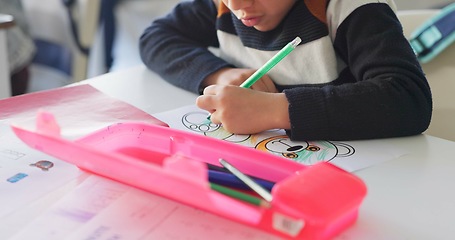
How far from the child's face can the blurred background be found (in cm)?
128

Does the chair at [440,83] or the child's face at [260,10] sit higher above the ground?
the child's face at [260,10]

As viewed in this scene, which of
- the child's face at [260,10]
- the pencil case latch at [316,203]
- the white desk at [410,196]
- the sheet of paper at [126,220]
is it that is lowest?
the white desk at [410,196]

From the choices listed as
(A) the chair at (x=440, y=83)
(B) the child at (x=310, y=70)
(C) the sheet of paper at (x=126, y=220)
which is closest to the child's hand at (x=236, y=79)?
(B) the child at (x=310, y=70)

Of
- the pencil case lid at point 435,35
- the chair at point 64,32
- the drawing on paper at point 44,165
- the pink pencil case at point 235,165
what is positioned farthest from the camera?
the chair at point 64,32

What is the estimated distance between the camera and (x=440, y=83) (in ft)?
3.09

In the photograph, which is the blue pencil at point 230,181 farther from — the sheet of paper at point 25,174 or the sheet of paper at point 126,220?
the sheet of paper at point 25,174

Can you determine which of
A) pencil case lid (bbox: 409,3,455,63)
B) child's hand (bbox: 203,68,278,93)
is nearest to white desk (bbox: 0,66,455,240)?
child's hand (bbox: 203,68,278,93)

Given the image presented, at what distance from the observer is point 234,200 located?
41 centimetres

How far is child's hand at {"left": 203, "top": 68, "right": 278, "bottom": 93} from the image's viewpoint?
799mm

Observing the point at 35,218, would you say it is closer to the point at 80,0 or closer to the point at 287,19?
the point at 287,19

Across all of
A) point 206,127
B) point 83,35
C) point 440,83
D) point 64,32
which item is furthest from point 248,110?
point 64,32

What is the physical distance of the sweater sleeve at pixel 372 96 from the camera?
2.11 feet

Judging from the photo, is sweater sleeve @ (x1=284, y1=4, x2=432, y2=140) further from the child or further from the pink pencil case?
the pink pencil case

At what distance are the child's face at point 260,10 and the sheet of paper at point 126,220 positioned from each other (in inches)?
12.8
